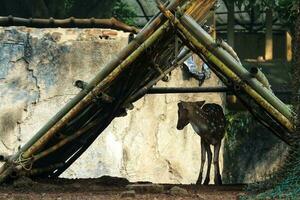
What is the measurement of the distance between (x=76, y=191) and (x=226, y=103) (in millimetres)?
6161

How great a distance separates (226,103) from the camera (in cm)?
1395

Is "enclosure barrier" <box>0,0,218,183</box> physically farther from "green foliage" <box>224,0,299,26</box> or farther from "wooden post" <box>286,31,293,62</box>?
"wooden post" <box>286,31,293,62</box>

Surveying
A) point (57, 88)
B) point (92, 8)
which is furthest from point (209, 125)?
point (92, 8)

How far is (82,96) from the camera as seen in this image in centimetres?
816

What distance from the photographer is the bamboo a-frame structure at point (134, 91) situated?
7.88m

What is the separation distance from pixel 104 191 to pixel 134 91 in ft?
4.72

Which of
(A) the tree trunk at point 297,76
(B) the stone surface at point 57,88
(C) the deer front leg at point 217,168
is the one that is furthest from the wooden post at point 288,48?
(A) the tree trunk at point 297,76

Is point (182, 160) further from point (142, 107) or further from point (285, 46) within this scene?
point (285, 46)

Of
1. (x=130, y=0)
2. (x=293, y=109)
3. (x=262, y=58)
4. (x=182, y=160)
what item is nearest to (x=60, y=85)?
(x=182, y=160)

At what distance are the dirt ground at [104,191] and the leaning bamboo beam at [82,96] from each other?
11.0 inches

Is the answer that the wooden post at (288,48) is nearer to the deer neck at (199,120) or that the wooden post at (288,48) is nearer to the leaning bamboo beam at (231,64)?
the deer neck at (199,120)

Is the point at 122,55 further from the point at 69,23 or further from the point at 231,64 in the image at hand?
the point at 69,23

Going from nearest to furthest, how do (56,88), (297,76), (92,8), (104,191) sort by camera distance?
(297,76) → (104,191) → (56,88) → (92,8)

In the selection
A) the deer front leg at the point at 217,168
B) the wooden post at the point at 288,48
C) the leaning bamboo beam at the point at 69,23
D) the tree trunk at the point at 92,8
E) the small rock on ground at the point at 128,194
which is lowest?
the small rock on ground at the point at 128,194
